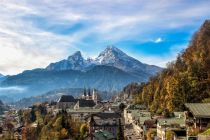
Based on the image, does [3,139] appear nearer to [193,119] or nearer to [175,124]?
[175,124]

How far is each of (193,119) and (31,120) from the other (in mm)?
143224

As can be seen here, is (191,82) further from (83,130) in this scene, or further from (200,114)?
(200,114)

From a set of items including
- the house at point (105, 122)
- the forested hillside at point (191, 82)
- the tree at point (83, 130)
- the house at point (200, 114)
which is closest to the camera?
the house at point (200, 114)

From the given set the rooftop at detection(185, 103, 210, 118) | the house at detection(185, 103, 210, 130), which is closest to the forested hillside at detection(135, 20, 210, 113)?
the rooftop at detection(185, 103, 210, 118)

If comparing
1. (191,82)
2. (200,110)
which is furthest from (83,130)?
(200,110)

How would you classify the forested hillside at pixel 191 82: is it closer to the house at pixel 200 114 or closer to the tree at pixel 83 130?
the tree at pixel 83 130

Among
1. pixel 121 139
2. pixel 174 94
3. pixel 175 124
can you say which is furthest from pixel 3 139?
pixel 175 124

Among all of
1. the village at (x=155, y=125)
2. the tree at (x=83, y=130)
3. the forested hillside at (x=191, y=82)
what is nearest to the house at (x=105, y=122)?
the village at (x=155, y=125)

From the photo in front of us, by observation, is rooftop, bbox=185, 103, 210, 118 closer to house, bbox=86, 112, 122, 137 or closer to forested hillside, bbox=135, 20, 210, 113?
forested hillside, bbox=135, 20, 210, 113

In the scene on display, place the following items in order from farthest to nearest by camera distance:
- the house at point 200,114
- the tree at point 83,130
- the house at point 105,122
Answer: the house at point 105,122 → the tree at point 83,130 → the house at point 200,114

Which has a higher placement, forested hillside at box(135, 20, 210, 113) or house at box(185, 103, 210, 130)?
forested hillside at box(135, 20, 210, 113)

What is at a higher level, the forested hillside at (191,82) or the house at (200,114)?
the forested hillside at (191,82)

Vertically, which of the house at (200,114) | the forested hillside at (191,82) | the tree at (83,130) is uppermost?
the forested hillside at (191,82)

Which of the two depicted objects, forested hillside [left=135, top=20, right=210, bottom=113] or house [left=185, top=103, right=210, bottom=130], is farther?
forested hillside [left=135, top=20, right=210, bottom=113]
